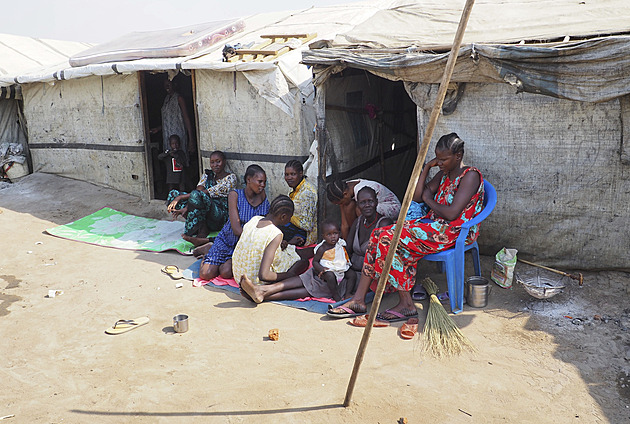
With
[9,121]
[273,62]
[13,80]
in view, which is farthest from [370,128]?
[9,121]

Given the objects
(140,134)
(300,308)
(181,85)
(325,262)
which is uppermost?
(181,85)

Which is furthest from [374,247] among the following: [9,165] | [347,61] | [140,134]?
[9,165]

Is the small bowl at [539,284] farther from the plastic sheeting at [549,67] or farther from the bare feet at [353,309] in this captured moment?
the plastic sheeting at [549,67]

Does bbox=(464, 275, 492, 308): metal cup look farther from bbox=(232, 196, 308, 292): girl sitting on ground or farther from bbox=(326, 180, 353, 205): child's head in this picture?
bbox=(232, 196, 308, 292): girl sitting on ground

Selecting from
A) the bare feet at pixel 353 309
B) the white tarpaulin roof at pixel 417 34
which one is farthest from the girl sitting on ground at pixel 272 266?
the white tarpaulin roof at pixel 417 34

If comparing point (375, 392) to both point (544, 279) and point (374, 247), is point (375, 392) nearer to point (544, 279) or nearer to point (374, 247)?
point (374, 247)

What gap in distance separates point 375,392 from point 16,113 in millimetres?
9178

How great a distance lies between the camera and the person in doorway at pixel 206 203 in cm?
588

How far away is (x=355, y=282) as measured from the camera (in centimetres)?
454

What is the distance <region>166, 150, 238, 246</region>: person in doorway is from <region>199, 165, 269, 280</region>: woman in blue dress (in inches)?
26.3

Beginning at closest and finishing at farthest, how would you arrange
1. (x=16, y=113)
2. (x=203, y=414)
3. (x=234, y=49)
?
(x=203, y=414), (x=234, y=49), (x=16, y=113)

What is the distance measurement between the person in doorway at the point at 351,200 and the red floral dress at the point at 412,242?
0.68 metres

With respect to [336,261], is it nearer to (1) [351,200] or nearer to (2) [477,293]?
(1) [351,200]

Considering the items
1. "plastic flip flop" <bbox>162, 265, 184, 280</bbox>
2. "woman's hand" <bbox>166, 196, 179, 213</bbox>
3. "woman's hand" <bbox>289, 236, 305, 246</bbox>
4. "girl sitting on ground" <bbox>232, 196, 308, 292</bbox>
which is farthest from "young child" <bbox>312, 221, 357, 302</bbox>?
"woman's hand" <bbox>166, 196, 179, 213</bbox>
